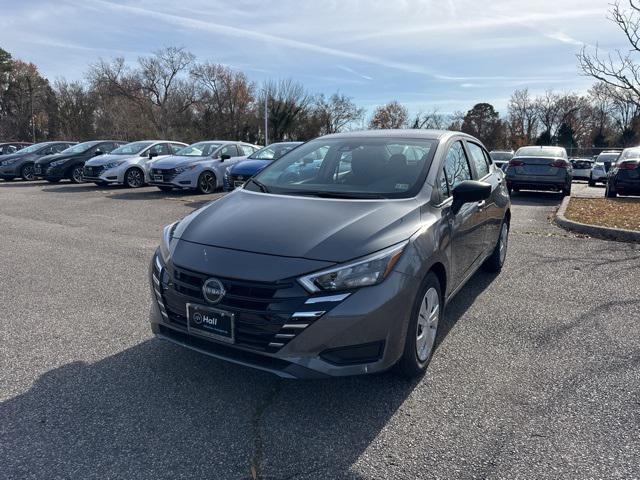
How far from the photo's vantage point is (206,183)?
13.7 metres

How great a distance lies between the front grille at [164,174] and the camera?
13.3 m

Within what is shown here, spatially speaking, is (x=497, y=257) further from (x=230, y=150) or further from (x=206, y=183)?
(x=230, y=150)

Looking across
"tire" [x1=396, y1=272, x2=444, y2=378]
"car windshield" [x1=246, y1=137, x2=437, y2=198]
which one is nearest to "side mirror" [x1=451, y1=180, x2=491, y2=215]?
"car windshield" [x1=246, y1=137, x2=437, y2=198]

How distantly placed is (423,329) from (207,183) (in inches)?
449

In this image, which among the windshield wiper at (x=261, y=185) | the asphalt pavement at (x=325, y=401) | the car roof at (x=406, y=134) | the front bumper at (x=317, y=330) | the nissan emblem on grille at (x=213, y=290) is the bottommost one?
the asphalt pavement at (x=325, y=401)

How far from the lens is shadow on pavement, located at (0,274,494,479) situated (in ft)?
7.84

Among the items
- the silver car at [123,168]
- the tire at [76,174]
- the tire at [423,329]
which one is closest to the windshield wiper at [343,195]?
the tire at [423,329]

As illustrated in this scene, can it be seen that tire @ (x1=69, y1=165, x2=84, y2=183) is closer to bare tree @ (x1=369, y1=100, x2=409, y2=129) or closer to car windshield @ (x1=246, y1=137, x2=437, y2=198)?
car windshield @ (x1=246, y1=137, x2=437, y2=198)

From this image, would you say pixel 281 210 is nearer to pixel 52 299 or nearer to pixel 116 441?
pixel 116 441

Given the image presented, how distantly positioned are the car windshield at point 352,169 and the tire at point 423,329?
73 cm

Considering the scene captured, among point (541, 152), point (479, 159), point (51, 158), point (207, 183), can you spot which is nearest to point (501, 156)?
point (541, 152)

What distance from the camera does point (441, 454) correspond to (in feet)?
8.20

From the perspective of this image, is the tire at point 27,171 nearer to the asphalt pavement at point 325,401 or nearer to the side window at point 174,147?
the side window at point 174,147

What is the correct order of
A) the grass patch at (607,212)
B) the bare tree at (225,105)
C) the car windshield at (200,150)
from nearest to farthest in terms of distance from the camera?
the grass patch at (607,212), the car windshield at (200,150), the bare tree at (225,105)
